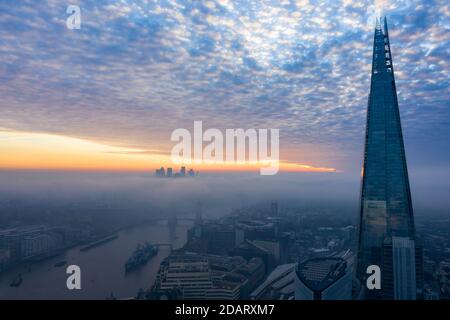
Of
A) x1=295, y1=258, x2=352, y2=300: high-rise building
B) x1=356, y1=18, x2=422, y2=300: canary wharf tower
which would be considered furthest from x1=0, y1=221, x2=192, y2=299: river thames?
x1=356, y1=18, x2=422, y2=300: canary wharf tower

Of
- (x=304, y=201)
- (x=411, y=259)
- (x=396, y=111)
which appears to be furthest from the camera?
(x=304, y=201)

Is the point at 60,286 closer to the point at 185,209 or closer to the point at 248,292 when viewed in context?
the point at 248,292

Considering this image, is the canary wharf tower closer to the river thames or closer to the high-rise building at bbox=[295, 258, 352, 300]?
the high-rise building at bbox=[295, 258, 352, 300]

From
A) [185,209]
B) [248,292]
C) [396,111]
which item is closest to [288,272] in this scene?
[248,292]

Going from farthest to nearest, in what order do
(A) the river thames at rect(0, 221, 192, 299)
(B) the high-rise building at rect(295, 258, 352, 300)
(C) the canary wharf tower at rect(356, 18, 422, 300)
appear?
1. (C) the canary wharf tower at rect(356, 18, 422, 300)
2. (A) the river thames at rect(0, 221, 192, 299)
3. (B) the high-rise building at rect(295, 258, 352, 300)

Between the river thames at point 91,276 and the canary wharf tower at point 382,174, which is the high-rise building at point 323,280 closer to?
the canary wharf tower at point 382,174

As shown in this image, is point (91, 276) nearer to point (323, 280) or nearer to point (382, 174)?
point (323, 280)

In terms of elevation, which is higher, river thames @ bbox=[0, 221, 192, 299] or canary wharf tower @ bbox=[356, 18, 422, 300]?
canary wharf tower @ bbox=[356, 18, 422, 300]
